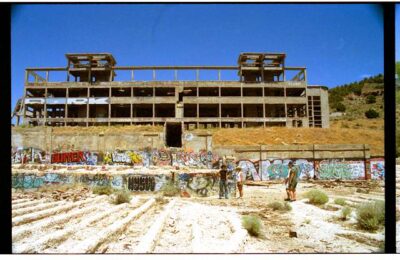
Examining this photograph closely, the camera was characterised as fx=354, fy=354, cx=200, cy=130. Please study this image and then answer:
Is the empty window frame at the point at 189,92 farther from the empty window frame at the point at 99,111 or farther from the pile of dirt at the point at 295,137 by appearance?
the empty window frame at the point at 99,111

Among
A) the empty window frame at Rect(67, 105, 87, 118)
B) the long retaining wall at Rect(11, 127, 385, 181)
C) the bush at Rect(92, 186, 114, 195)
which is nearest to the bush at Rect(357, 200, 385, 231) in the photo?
the bush at Rect(92, 186, 114, 195)

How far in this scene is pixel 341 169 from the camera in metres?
25.5

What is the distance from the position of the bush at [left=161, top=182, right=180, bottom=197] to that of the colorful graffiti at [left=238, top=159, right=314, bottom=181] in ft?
27.3

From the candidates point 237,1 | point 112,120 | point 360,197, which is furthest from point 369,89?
point 237,1

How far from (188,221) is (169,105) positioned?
32625 millimetres

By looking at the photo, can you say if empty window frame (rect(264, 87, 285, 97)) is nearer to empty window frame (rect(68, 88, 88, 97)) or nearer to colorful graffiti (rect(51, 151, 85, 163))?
empty window frame (rect(68, 88, 88, 97))

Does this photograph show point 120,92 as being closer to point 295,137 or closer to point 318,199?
point 295,137

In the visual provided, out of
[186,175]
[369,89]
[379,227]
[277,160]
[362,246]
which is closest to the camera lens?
[362,246]

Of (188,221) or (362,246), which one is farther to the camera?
(188,221)

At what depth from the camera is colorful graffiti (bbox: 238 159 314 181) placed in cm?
2569

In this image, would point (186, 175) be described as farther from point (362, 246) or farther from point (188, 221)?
point (362, 246)

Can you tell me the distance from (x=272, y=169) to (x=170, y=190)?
33.0ft

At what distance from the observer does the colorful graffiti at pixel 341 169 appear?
996 inches

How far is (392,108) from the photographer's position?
22.9ft
